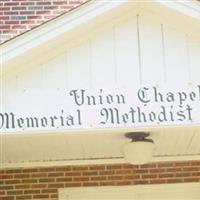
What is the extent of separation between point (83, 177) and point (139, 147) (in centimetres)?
145

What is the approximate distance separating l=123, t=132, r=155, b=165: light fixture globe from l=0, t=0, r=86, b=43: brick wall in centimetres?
356

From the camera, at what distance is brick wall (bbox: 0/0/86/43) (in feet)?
35.3

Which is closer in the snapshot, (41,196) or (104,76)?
(104,76)

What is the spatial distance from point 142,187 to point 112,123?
229 cm

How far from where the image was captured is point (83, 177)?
9.05 m

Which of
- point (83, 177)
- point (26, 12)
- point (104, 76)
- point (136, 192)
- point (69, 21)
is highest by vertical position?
point (26, 12)

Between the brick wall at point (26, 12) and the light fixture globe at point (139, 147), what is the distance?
356 cm

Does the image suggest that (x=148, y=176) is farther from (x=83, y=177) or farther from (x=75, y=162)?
(x=75, y=162)

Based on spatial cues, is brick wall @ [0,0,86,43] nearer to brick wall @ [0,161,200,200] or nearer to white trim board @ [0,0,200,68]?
brick wall @ [0,161,200,200]

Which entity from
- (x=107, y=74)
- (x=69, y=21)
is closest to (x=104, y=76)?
(x=107, y=74)

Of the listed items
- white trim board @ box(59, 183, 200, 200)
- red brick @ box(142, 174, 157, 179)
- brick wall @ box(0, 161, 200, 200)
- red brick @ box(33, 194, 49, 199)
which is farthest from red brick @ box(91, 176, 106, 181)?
red brick @ box(33, 194, 49, 199)

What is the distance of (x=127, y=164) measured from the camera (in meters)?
9.09

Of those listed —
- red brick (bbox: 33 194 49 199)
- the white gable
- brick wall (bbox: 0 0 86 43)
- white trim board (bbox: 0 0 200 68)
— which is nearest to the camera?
the white gable

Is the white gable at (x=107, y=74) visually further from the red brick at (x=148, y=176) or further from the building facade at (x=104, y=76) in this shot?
the red brick at (x=148, y=176)
